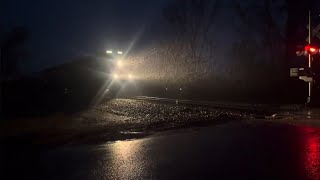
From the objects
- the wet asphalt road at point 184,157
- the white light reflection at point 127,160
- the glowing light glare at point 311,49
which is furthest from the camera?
the glowing light glare at point 311,49

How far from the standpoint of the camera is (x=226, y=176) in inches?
343

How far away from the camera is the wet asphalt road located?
9.07 m

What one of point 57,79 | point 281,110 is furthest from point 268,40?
point 281,110

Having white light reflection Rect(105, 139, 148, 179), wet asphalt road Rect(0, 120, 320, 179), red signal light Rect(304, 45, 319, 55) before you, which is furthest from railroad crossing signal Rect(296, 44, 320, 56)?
white light reflection Rect(105, 139, 148, 179)

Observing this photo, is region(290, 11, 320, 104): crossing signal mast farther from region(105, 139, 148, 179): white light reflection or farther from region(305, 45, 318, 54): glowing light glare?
region(105, 139, 148, 179): white light reflection

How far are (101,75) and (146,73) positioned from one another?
24.4 meters

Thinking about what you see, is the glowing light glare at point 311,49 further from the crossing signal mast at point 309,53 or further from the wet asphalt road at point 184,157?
the wet asphalt road at point 184,157

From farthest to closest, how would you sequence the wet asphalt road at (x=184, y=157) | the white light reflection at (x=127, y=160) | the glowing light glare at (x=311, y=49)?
the glowing light glare at (x=311, y=49) < the white light reflection at (x=127, y=160) < the wet asphalt road at (x=184, y=157)

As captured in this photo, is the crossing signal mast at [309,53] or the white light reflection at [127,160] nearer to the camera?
the white light reflection at [127,160]

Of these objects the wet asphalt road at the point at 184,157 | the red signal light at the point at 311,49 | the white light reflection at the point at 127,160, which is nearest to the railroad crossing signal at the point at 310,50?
the red signal light at the point at 311,49

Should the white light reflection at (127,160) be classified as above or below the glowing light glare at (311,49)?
below

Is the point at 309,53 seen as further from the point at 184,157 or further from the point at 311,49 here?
the point at 184,157

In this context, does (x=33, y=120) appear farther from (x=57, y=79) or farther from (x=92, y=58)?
(x=57, y=79)

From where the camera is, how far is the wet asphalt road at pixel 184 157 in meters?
9.07
